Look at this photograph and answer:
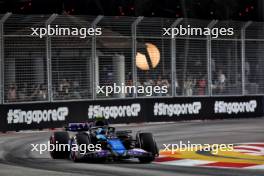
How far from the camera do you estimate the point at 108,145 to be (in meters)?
14.0

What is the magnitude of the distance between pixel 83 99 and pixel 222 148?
826 centimetres

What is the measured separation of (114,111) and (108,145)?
10.9 m

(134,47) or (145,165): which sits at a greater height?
(134,47)

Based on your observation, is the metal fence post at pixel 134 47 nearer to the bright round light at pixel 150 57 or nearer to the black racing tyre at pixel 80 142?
the bright round light at pixel 150 57

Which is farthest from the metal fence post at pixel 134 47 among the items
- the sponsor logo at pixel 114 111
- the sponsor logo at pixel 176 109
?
the sponsor logo at pixel 176 109

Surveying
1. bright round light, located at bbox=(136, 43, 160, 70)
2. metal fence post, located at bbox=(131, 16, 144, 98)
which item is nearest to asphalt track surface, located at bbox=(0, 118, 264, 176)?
metal fence post, located at bbox=(131, 16, 144, 98)

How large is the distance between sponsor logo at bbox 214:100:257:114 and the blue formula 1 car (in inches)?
512

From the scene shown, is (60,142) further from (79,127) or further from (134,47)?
(134,47)

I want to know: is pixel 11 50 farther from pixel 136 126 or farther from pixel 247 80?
pixel 247 80
